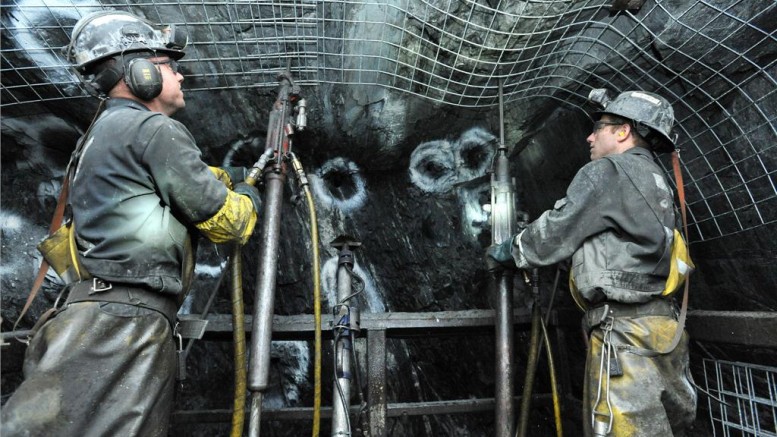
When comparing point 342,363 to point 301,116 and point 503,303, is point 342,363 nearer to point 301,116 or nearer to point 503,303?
point 503,303

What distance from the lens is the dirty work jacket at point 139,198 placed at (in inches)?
70.0

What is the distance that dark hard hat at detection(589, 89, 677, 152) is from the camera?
2467 millimetres

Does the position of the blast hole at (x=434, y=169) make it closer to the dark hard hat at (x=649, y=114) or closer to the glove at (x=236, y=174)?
the dark hard hat at (x=649, y=114)

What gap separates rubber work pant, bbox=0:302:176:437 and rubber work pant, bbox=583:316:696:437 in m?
1.79

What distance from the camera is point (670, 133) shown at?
253 cm

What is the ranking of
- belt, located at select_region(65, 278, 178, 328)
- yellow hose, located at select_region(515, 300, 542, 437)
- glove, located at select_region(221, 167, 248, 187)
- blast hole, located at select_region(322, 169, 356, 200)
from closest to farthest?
belt, located at select_region(65, 278, 178, 328), glove, located at select_region(221, 167, 248, 187), yellow hose, located at select_region(515, 300, 542, 437), blast hole, located at select_region(322, 169, 356, 200)

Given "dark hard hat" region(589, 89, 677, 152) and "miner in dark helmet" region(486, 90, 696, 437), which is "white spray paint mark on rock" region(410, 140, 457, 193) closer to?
"dark hard hat" region(589, 89, 677, 152)

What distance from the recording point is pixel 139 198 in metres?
1.83

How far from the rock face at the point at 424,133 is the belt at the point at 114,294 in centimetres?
144

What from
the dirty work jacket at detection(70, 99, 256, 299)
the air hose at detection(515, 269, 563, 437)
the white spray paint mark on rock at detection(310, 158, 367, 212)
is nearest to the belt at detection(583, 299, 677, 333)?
the air hose at detection(515, 269, 563, 437)

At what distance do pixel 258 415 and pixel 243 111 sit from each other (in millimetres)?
2380

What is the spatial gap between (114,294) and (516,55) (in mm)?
2672

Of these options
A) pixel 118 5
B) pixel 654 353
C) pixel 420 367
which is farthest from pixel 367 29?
pixel 420 367

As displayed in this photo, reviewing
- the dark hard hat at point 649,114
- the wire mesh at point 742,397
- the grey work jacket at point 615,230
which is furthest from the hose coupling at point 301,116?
the wire mesh at point 742,397
